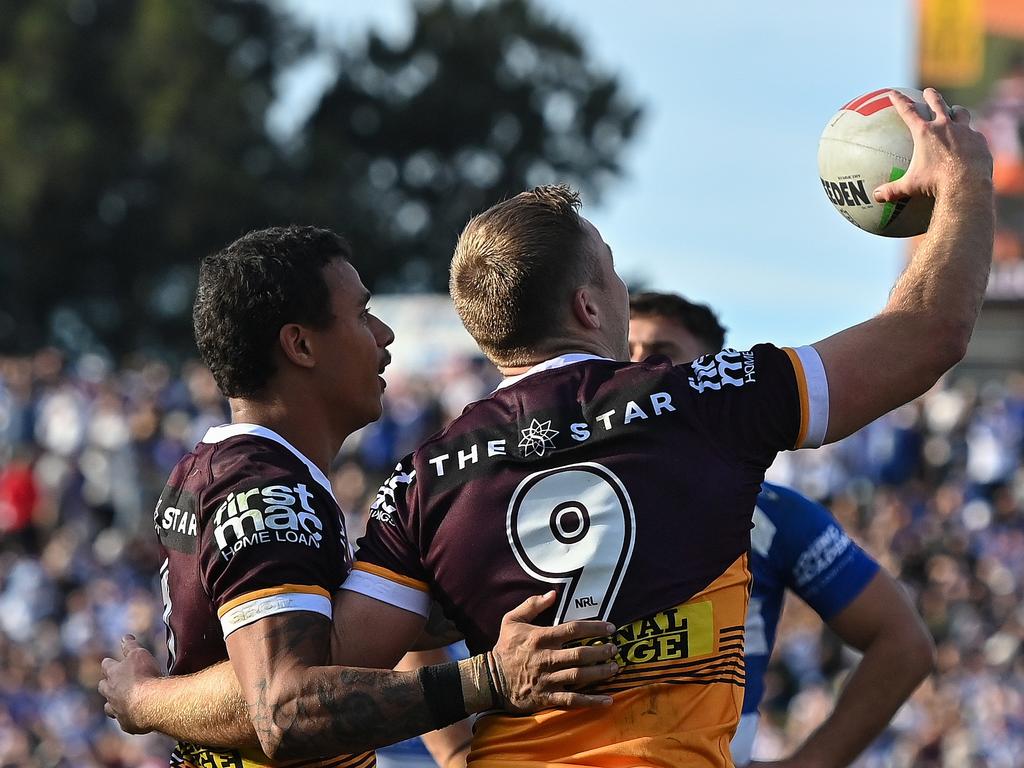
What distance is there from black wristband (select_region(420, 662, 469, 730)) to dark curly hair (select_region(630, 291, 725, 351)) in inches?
77.2

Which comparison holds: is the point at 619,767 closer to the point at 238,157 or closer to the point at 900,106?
the point at 900,106

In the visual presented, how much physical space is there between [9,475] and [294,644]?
1919 cm

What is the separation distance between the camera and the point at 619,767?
3354mm

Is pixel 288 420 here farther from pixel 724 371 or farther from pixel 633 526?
pixel 724 371

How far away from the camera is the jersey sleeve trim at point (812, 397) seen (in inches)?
132

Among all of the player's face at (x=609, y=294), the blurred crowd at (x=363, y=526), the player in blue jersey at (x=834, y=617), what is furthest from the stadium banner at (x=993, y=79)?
the player's face at (x=609, y=294)

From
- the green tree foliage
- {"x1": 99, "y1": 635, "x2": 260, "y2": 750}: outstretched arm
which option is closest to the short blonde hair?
{"x1": 99, "y1": 635, "x2": 260, "y2": 750}: outstretched arm

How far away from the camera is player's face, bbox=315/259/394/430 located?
4.02 meters

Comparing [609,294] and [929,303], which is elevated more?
[609,294]

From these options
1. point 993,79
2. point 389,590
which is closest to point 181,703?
point 389,590

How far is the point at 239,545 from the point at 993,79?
72.8ft

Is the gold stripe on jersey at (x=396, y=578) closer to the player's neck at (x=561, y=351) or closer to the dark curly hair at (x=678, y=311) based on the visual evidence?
the player's neck at (x=561, y=351)

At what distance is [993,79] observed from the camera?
78.1 ft

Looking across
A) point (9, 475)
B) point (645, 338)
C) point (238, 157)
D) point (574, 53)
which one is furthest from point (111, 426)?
point (574, 53)
